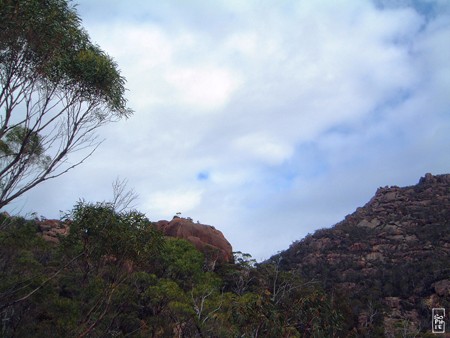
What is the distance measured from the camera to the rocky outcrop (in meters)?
35.1

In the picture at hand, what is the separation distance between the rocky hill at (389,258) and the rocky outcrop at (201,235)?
27.8ft

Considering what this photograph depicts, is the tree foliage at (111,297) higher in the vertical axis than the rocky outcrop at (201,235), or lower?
lower

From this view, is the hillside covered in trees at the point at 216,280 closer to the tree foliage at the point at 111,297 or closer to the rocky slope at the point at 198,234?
the tree foliage at the point at 111,297

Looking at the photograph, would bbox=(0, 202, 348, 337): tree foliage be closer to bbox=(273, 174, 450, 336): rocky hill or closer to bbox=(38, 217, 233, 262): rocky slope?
bbox=(38, 217, 233, 262): rocky slope

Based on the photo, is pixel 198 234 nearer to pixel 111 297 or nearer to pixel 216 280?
pixel 216 280

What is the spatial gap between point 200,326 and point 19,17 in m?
11.7

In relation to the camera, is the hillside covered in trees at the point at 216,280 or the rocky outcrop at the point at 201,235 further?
the rocky outcrop at the point at 201,235

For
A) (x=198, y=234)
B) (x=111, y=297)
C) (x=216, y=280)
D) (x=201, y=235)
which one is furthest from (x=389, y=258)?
(x=111, y=297)

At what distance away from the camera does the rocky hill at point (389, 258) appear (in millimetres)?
33938

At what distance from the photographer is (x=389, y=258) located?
43688 millimetres

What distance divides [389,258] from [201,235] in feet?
63.1

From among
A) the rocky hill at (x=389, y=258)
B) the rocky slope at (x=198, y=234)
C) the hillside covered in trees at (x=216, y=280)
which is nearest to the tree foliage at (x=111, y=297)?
the hillside covered in trees at (x=216, y=280)

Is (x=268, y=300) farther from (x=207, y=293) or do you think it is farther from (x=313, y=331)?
(x=207, y=293)

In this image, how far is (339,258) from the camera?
4656 centimetres
